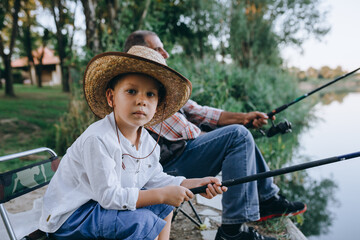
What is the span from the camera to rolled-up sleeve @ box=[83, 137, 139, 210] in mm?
1256

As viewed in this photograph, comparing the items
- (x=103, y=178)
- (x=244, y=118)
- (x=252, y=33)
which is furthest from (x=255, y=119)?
(x=252, y=33)

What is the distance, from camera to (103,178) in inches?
49.4

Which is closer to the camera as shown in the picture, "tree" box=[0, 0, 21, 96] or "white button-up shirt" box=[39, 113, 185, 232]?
"white button-up shirt" box=[39, 113, 185, 232]

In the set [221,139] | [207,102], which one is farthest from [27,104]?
[221,139]

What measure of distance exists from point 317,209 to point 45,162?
11.9 ft

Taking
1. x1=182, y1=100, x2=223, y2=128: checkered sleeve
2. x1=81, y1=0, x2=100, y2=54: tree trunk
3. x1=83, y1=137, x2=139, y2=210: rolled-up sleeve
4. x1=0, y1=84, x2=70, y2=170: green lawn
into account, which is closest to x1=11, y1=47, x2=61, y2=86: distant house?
x1=0, y1=84, x2=70, y2=170: green lawn

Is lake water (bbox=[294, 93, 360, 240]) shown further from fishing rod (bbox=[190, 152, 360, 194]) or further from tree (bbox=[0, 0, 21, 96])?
tree (bbox=[0, 0, 21, 96])

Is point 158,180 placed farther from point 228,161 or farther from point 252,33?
point 252,33

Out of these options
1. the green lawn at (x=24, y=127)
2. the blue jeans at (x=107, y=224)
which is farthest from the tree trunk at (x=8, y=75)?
the blue jeans at (x=107, y=224)

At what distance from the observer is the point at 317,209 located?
399 cm

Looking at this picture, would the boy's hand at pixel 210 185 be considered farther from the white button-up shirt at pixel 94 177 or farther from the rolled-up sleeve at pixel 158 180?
the white button-up shirt at pixel 94 177

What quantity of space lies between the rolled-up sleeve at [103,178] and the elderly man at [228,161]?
659mm

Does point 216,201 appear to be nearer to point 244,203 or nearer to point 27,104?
point 244,203

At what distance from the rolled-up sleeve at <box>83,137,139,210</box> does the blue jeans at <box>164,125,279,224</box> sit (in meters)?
0.77
